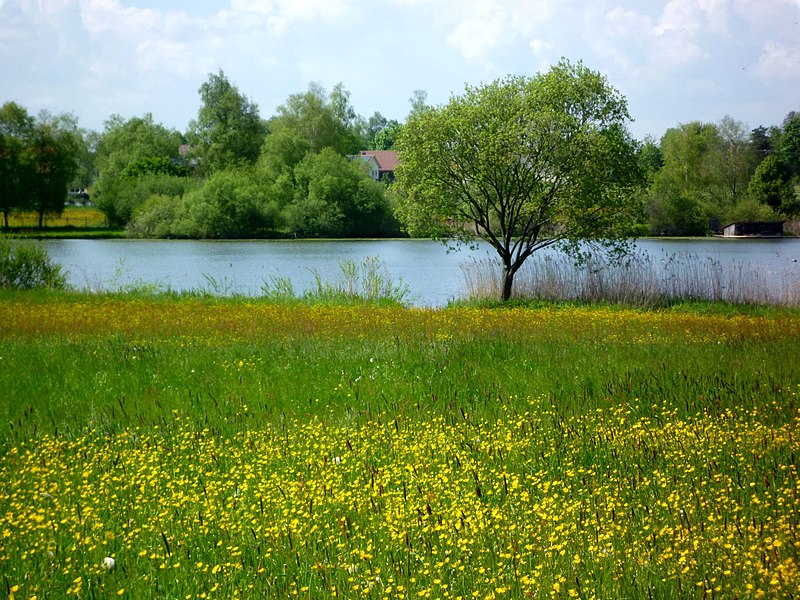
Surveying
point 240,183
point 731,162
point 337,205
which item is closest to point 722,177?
point 731,162

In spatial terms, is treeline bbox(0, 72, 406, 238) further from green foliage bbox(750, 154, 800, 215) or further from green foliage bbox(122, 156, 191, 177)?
green foliage bbox(750, 154, 800, 215)

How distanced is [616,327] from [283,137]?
3031 inches

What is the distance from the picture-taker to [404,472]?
6.18 m

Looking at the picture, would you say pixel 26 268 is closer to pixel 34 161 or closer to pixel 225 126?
pixel 34 161

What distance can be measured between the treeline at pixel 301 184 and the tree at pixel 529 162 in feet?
143

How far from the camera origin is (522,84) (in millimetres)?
25812

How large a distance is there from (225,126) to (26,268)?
81.5 m

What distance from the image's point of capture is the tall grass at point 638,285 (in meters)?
25.3

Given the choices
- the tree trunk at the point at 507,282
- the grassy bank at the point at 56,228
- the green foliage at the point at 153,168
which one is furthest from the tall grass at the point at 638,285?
the green foliage at the point at 153,168

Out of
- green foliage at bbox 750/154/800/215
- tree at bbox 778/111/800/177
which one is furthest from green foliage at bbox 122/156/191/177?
tree at bbox 778/111/800/177

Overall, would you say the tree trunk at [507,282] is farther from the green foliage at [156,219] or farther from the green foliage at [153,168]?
the green foliage at [153,168]

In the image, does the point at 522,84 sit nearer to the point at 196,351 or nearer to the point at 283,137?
the point at 196,351

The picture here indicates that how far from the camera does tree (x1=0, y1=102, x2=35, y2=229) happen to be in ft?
238

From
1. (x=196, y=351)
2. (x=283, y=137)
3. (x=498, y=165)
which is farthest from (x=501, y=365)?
(x=283, y=137)
